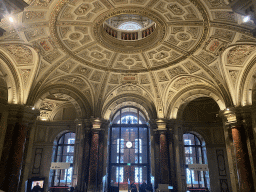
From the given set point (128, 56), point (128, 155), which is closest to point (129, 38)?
point (128, 56)

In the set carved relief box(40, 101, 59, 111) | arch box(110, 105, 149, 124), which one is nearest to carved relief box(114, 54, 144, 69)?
arch box(110, 105, 149, 124)

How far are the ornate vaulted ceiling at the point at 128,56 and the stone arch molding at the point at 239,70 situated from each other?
0.04 m

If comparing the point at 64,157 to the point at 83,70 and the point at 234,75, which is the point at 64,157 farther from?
the point at 234,75

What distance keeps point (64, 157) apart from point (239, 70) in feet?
45.7

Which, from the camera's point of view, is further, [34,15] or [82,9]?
[82,9]

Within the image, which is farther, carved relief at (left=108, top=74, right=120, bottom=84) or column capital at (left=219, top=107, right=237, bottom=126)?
carved relief at (left=108, top=74, right=120, bottom=84)

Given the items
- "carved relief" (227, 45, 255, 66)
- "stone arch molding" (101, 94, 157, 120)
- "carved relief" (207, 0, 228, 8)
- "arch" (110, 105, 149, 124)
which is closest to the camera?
"carved relief" (207, 0, 228, 8)

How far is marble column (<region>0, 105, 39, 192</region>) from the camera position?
8773mm

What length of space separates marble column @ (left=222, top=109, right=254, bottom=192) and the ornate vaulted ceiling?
0.99 m

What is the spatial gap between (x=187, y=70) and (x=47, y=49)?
7749 millimetres

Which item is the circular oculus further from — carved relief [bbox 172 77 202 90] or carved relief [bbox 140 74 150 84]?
carved relief [bbox 172 77 202 90]

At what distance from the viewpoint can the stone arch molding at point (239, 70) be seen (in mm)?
9133

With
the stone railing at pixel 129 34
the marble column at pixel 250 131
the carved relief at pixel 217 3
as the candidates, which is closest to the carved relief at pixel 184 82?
the marble column at pixel 250 131

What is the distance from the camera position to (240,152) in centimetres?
924
